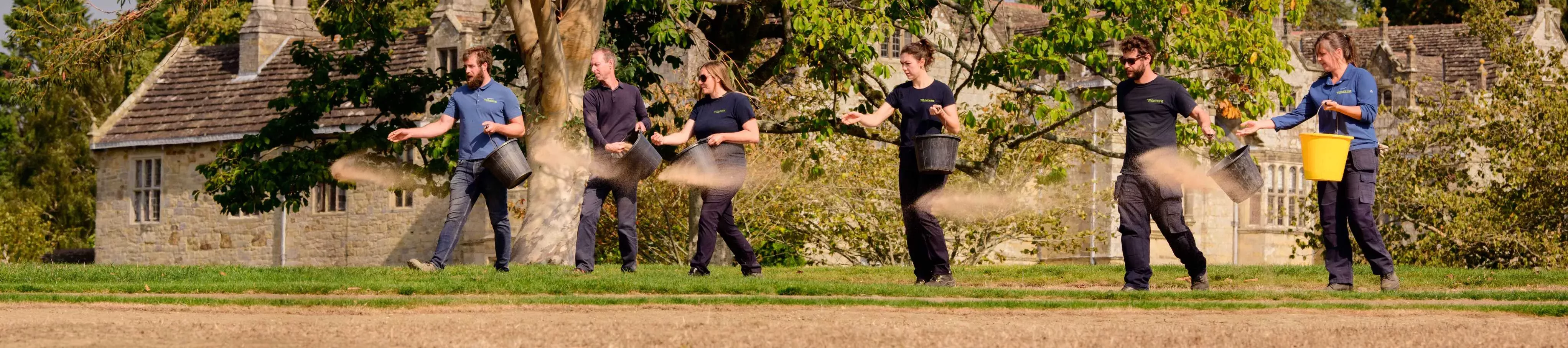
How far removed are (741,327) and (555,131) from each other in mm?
9346

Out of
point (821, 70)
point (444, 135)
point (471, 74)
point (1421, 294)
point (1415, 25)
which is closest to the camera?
point (1421, 294)

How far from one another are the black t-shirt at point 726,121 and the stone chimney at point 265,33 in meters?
32.2

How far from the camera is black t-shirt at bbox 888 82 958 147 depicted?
40.0ft

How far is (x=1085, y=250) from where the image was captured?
131 feet

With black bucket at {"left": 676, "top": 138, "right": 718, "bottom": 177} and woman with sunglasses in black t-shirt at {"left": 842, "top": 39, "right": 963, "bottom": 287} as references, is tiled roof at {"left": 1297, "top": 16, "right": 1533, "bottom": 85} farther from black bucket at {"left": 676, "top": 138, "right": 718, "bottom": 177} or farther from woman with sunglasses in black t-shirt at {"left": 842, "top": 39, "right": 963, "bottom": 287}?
black bucket at {"left": 676, "top": 138, "right": 718, "bottom": 177}

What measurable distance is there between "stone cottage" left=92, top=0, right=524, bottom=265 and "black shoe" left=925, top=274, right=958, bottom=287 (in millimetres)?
27203

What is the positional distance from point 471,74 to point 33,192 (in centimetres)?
3712

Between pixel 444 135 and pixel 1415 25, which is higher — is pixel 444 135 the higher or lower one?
the lower one

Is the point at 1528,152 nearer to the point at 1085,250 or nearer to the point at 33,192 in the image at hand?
the point at 1085,250

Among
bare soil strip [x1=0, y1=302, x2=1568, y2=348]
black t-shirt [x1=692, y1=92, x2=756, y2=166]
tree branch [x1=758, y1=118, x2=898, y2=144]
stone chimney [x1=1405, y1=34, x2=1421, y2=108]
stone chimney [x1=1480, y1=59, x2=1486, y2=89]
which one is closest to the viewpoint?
bare soil strip [x1=0, y1=302, x2=1568, y2=348]

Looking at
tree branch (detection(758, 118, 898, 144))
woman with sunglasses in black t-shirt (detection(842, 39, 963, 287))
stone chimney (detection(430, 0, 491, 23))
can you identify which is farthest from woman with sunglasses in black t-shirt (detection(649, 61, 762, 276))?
stone chimney (detection(430, 0, 491, 23))

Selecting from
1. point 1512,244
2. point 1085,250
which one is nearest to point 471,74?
point 1512,244

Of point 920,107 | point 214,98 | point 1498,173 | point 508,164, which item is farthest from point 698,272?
point 214,98

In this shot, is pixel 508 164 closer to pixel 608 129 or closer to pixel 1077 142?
pixel 608 129
